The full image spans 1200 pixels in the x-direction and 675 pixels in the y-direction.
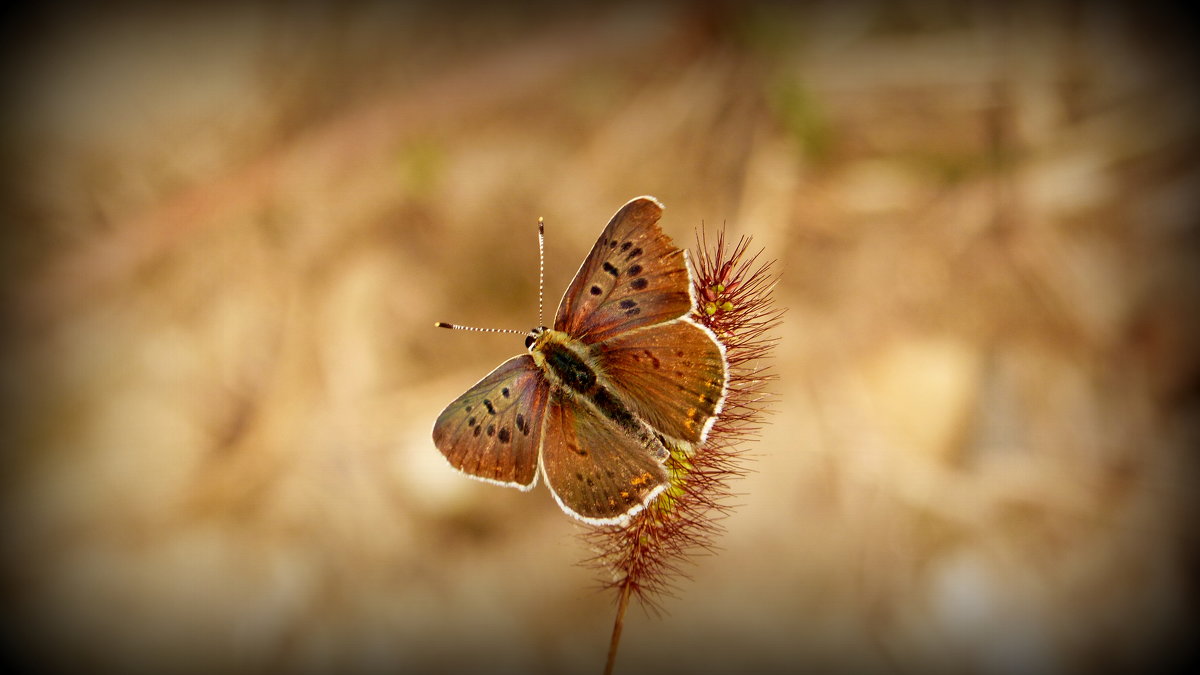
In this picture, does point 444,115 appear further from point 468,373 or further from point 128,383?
point 128,383

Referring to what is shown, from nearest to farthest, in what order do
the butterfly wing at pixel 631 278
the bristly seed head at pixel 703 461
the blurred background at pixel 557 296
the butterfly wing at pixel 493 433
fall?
the butterfly wing at pixel 631 278
the butterfly wing at pixel 493 433
the bristly seed head at pixel 703 461
the blurred background at pixel 557 296

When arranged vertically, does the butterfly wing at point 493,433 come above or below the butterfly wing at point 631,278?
below

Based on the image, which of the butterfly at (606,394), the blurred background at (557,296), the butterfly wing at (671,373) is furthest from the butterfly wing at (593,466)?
the blurred background at (557,296)

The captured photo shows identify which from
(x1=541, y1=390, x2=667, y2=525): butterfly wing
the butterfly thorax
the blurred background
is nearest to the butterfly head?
the butterfly thorax

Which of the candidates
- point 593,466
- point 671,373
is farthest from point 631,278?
point 593,466

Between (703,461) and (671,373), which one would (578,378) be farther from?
(703,461)

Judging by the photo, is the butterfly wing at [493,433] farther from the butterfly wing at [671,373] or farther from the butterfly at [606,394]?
the butterfly wing at [671,373]

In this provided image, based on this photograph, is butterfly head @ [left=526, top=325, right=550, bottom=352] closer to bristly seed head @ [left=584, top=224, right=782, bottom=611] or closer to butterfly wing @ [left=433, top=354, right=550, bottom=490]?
butterfly wing @ [left=433, top=354, right=550, bottom=490]
